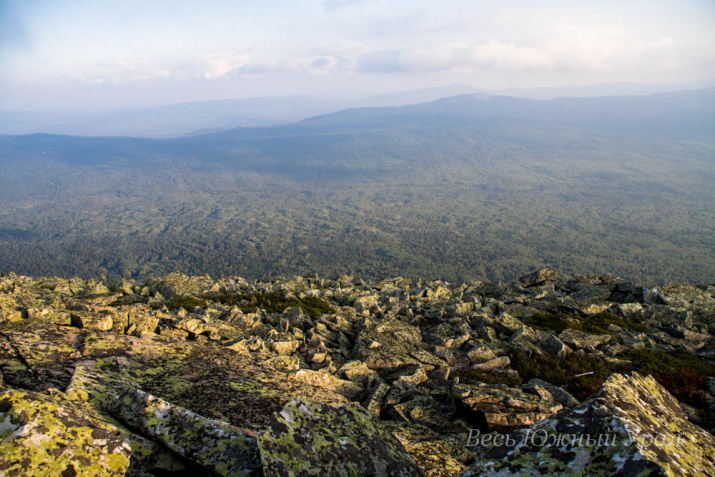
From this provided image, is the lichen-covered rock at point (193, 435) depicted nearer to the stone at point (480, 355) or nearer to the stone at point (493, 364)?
the stone at point (493, 364)

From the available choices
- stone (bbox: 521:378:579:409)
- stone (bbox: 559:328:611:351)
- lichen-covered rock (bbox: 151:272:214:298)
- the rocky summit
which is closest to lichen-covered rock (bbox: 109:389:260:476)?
the rocky summit

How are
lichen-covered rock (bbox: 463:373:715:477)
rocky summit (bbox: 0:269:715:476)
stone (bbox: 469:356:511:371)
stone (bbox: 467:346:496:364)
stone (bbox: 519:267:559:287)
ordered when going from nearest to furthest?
lichen-covered rock (bbox: 463:373:715:477) → rocky summit (bbox: 0:269:715:476) → stone (bbox: 469:356:511:371) → stone (bbox: 467:346:496:364) → stone (bbox: 519:267:559:287)

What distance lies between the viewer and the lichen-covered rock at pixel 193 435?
15.5ft

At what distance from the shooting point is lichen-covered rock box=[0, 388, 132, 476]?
3979 millimetres

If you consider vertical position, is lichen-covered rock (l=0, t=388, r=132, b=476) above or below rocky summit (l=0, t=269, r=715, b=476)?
above

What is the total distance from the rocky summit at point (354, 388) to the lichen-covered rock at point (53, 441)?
0.02 meters

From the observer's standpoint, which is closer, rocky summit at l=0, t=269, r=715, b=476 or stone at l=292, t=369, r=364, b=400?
rocky summit at l=0, t=269, r=715, b=476

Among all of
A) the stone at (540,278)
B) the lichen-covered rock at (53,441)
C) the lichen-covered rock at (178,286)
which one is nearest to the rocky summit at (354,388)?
the lichen-covered rock at (53,441)

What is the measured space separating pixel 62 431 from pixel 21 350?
4133 millimetres

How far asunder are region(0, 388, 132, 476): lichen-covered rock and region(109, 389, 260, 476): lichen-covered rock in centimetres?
44

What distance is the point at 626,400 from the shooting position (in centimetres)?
532

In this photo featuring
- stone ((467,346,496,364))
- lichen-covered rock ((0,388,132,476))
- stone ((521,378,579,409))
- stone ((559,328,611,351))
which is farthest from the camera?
stone ((559,328,611,351))

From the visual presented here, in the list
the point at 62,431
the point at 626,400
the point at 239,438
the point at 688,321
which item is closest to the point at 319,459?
the point at 239,438

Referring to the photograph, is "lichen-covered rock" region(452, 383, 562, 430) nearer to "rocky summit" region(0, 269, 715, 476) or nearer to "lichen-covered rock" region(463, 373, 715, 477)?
"rocky summit" region(0, 269, 715, 476)
